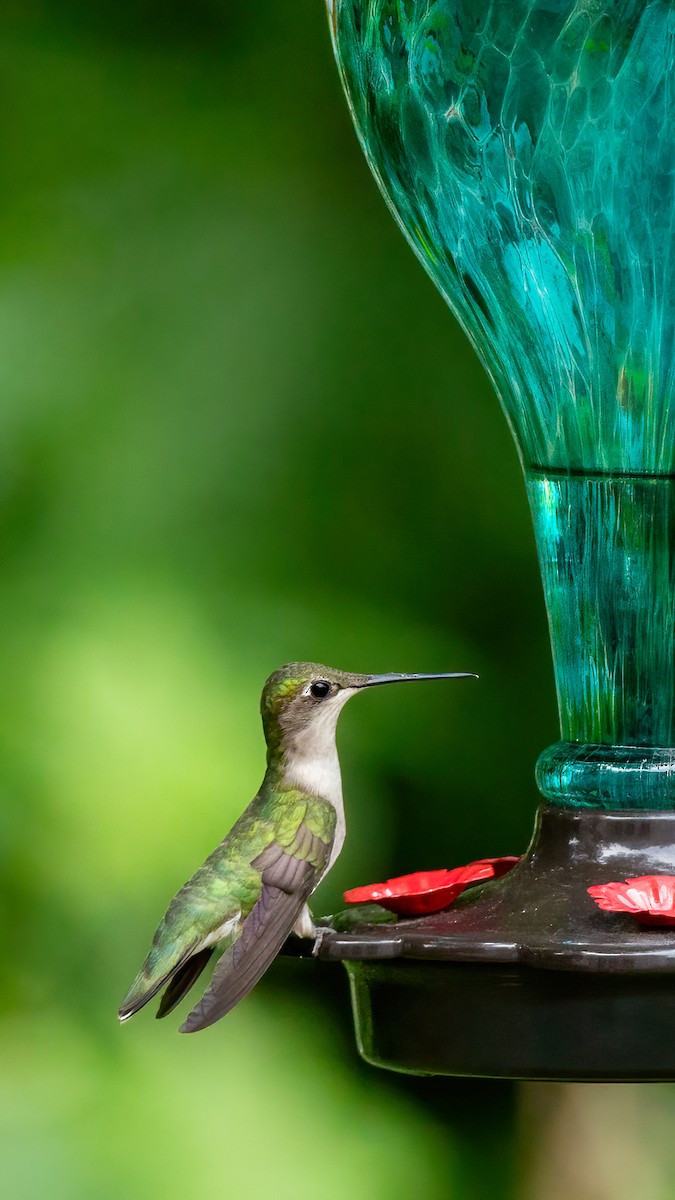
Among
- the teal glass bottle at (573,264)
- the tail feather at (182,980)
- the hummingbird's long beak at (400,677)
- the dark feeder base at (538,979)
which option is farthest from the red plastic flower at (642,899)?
the tail feather at (182,980)

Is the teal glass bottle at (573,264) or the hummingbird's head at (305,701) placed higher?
the teal glass bottle at (573,264)

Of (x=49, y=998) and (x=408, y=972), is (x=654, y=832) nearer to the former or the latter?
(x=408, y=972)

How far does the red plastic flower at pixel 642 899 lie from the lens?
1280 millimetres

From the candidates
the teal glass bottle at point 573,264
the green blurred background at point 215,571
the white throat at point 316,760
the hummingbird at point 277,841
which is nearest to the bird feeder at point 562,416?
the teal glass bottle at point 573,264

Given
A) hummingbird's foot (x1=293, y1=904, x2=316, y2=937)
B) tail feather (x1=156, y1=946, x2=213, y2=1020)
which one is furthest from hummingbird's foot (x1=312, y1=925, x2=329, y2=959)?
tail feather (x1=156, y1=946, x2=213, y2=1020)

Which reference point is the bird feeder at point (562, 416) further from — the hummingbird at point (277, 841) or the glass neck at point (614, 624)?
the hummingbird at point (277, 841)

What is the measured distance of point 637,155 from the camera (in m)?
A: 1.49

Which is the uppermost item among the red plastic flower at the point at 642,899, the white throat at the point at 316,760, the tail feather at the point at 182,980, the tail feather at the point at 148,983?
the white throat at the point at 316,760

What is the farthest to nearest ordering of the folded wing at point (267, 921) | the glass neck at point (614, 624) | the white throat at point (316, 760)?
the white throat at point (316, 760) → the glass neck at point (614, 624) → the folded wing at point (267, 921)

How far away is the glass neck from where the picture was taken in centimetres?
157

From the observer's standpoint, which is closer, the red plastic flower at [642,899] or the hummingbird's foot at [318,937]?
the red plastic flower at [642,899]

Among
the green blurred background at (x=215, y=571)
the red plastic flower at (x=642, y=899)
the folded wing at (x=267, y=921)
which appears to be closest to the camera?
the red plastic flower at (x=642, y=899)

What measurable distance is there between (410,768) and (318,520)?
0.50m

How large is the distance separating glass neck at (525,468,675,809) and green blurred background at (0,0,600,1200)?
1.08 meters
